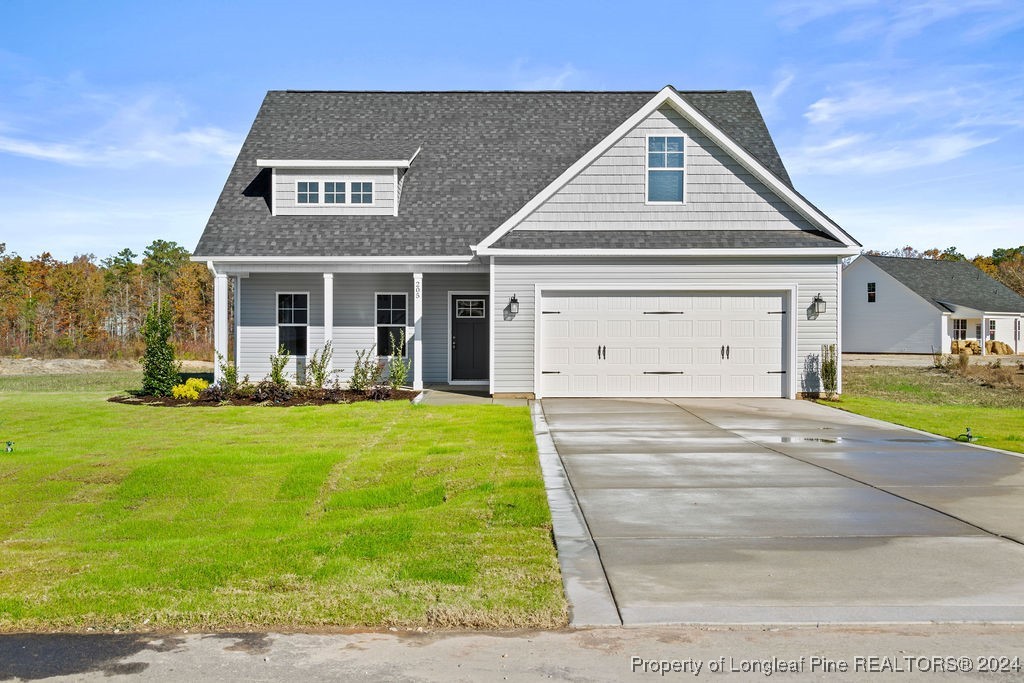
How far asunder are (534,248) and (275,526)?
10.8 metres

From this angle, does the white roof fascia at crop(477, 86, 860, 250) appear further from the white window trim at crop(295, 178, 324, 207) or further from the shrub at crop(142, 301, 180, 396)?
the shrub at crop(142, 301, 180, 396)

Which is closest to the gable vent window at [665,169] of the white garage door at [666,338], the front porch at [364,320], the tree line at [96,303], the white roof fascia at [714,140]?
the white roof fascia at [714,140]

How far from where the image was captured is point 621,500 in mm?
7711

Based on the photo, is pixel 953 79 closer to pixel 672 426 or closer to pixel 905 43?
pixel 905 43

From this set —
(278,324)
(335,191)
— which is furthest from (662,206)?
(278,324)

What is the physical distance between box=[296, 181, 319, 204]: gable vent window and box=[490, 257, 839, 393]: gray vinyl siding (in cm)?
579

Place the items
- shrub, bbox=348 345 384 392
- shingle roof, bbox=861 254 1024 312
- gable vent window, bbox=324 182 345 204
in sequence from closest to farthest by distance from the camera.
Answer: shrub, bbox=348 345 384 392 → gable vent window, bbox=324 182 345 204 → shingle roof, bbox=861 254 1024 312

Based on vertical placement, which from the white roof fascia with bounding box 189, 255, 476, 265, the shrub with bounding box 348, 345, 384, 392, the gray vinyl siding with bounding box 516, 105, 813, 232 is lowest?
the shrub with bounding box 348, 345, 384, 392

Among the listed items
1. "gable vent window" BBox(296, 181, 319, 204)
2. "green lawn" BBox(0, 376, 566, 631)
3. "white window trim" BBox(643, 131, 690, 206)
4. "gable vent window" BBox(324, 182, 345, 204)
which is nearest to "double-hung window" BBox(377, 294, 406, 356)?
"gable vent window" BBox(324, 182, 345, 204)

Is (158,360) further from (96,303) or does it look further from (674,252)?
(96,303)

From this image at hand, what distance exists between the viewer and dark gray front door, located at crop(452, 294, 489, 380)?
2025cm

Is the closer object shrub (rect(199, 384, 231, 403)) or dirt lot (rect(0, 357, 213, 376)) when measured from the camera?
shrub (rect(199, 384, 231, 403))

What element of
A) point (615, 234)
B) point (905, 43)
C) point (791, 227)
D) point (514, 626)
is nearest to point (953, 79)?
point (905, 43)

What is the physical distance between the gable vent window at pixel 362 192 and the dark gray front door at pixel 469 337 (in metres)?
3.14
